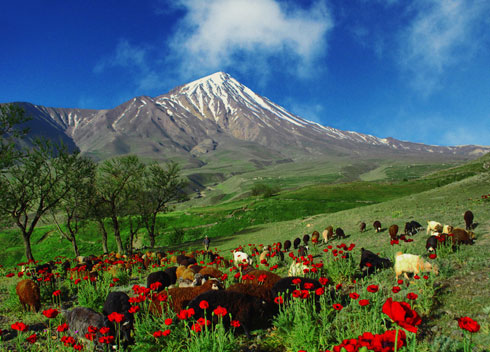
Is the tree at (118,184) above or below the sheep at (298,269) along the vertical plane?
above

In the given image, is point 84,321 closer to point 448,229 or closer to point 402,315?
point 402,315

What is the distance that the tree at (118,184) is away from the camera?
3350cm

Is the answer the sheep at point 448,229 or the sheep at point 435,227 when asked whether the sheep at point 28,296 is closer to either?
the sheep at point 448,229

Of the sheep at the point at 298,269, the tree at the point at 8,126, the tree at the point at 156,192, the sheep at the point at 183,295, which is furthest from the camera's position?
the tree at the point at 156,192

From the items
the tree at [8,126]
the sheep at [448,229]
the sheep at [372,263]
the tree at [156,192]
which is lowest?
the sheep at [372,263]

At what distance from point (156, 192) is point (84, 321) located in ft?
110

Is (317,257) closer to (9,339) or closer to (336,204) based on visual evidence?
(9,339)

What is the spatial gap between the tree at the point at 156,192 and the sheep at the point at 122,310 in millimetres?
31285

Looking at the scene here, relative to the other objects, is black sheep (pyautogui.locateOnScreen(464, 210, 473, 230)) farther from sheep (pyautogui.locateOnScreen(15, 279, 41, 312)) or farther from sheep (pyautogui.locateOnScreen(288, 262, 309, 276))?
sheep (pyautogui.locateOnScreen(15, 279, 41, 312))

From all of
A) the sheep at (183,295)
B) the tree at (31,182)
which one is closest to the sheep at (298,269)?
the sheep at (183,295)

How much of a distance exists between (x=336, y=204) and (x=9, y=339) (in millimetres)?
59038

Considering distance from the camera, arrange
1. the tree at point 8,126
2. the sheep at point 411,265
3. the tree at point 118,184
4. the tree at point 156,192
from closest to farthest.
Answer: the sheep at point 411,265, the tree at point 8,126, the tree at point 118,184, the tree at point 156,192

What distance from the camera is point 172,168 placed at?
1613 inches

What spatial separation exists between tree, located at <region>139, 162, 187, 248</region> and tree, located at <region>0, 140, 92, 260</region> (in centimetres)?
1147
